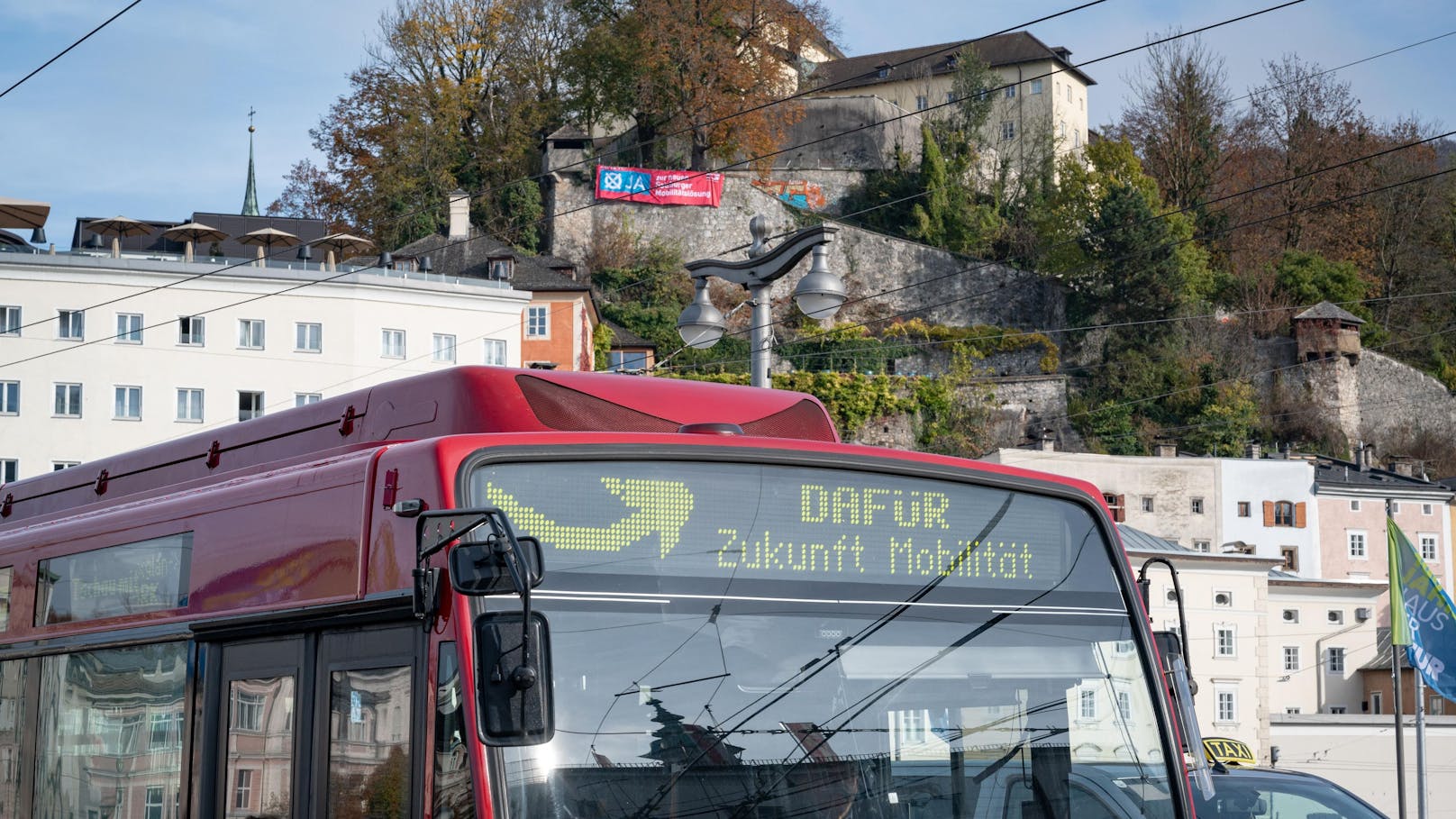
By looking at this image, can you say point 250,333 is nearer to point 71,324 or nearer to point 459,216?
point 71,324

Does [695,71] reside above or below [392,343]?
above

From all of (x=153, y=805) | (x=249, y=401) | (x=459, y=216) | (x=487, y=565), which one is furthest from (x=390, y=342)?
(x=487, y=565)

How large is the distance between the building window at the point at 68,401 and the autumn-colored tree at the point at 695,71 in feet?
112

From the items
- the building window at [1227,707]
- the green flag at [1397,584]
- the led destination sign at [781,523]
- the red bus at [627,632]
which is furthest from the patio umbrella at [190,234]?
the led destination sign at [781,523]

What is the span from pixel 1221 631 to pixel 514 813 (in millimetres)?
49955

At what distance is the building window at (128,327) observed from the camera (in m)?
49.6

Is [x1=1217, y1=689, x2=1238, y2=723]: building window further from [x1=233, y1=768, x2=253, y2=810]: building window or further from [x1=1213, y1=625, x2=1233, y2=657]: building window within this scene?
[x1=233, y1=768, x2=253, y2=810]: building window

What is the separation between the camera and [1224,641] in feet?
166

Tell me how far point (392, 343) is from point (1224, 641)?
88.6 ft

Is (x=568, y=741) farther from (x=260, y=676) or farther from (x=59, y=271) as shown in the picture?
(x=59, y=271)

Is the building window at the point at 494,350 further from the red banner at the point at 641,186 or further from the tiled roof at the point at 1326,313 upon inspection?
the tiled roof at the point at 1326,313

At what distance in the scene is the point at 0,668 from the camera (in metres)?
6.40

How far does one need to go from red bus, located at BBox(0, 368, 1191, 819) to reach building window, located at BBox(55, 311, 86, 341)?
156ft

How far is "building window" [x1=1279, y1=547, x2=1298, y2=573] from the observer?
208 feet
